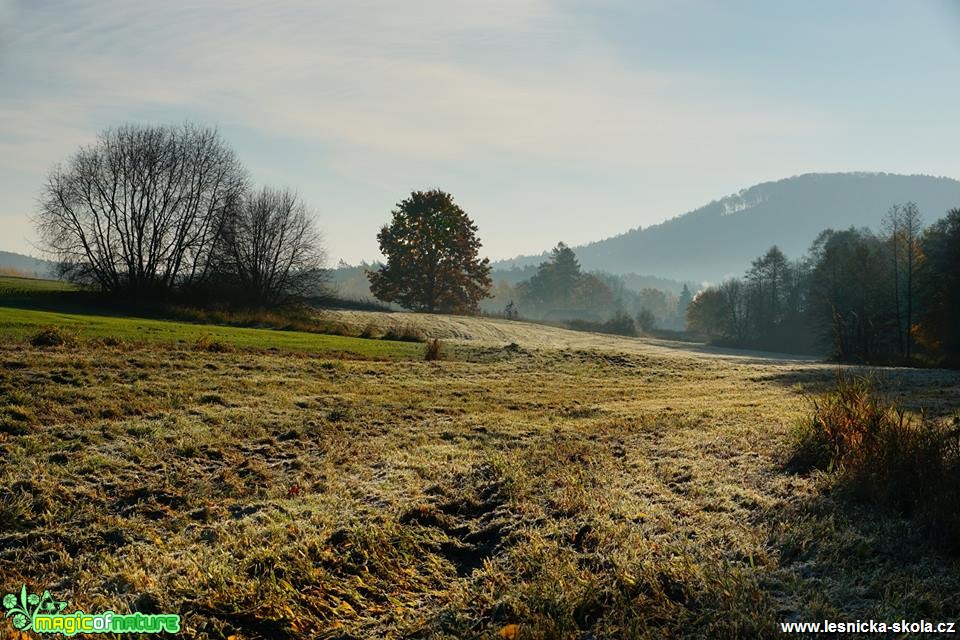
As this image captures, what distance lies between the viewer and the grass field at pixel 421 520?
175 inches

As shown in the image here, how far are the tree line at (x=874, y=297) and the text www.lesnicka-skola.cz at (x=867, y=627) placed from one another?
880 centimetres

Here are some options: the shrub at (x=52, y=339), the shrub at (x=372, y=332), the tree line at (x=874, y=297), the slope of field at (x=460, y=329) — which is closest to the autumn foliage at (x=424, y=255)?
the slope of field at (x=460, y=329)

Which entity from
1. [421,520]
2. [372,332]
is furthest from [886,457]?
[372,332]

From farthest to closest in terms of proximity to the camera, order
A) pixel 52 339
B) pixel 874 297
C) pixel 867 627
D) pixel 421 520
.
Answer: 1. pixel 874 297
2. pixel 52 339
3. pixel 421 520
4. pixel 867 627

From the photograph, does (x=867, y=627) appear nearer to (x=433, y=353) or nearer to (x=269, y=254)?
(x=433, y=353)

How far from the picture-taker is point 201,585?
16.3ft

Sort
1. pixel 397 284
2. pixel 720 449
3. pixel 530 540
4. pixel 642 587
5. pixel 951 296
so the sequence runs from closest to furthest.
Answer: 1. pixel 642 587
2. pixel 530 540
3. pixel 720 449
4. pixel 951 296
5. pixel 397 284

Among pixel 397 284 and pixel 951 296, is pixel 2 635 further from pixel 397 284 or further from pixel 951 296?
pixel 397 284

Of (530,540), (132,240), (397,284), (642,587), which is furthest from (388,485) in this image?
(397,284)

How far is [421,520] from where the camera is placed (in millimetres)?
6496

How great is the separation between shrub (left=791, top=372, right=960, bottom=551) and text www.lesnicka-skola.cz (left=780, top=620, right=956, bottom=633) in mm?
1256

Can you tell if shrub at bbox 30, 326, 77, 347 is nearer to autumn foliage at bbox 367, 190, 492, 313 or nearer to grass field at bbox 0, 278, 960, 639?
grass field at bbox 0, 278, 960, 639

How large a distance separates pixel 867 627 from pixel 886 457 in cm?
277

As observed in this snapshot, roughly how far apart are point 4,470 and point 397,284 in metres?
61.5
